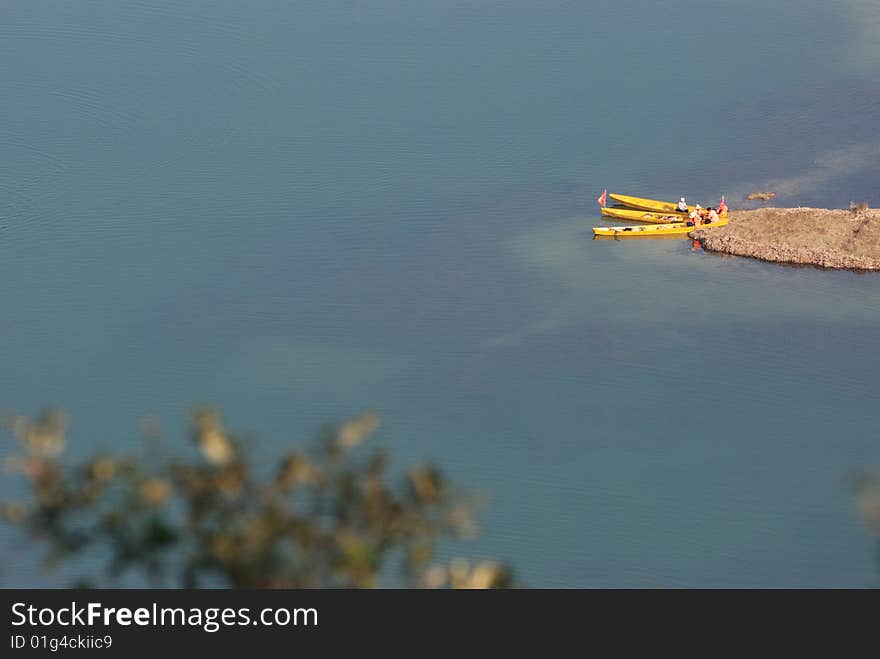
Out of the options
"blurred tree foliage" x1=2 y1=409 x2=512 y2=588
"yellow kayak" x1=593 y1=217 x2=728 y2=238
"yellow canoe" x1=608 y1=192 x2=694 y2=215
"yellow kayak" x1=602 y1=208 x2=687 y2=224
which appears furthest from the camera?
"yellow canoe" x1=608 y1=192 x2=694 y2=215

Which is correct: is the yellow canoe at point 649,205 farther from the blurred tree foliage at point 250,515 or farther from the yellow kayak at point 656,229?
the blurred tree foliage at point 250,515

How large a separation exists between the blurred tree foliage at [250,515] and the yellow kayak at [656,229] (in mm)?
28082

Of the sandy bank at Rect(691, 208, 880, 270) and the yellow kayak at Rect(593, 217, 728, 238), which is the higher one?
the yellow kayak at Rect(593, 217, 728, 238)

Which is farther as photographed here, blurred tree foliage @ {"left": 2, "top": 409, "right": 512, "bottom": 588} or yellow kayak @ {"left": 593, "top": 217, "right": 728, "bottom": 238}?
yellow kayak @ {"left": 593, "top": 217, "right": 728, "bottom": 238}

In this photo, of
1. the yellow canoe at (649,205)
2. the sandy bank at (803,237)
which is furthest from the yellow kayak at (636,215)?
the sandy bank at (803,237)

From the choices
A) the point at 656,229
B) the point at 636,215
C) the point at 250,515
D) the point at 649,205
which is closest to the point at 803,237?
the point at 656,229

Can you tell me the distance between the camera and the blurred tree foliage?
14180 millimetres

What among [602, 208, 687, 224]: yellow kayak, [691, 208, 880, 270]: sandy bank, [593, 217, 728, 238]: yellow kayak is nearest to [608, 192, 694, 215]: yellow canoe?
[602, 208, 687, 224]: yellow kayak

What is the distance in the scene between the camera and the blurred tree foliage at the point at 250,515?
14180 mm

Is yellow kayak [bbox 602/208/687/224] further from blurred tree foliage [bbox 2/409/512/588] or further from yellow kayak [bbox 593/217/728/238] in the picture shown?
blurred tree foliage [bbox 2/409/512/588]

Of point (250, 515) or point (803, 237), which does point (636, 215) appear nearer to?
point (803, 237)

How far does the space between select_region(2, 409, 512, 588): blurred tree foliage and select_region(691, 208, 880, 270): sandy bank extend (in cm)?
2768

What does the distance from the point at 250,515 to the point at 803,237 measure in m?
29.2

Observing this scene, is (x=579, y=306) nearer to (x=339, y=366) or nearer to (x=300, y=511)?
(x=339, y=366)
